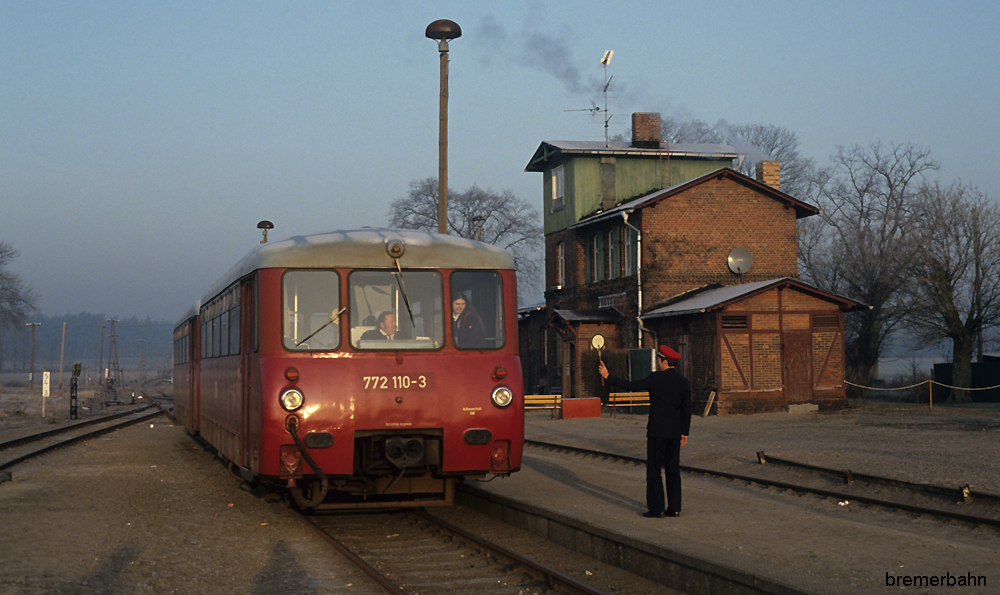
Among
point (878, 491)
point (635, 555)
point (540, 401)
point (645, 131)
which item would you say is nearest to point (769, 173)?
point (645, 131)

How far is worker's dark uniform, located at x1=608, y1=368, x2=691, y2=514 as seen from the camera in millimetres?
8852

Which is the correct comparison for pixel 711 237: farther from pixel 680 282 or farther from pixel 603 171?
pixel 603 171

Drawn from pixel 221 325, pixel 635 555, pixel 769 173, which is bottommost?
pixel 635 555

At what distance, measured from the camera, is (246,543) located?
348 inches

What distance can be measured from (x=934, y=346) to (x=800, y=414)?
1235cm

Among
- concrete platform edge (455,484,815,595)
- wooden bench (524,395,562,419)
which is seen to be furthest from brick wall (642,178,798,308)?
concrete platform edge (455,484,815,595)

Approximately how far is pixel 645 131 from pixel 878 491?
30.0 metres

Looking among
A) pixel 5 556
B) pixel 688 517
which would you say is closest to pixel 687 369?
pixel 688 517

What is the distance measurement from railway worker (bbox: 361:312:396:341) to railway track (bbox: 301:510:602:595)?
192cm

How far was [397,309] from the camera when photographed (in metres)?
9.26

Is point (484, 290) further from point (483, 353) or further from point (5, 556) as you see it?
point (5, 556)

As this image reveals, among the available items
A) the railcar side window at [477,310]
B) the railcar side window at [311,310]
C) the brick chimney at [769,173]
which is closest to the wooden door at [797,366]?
the brick chimney at [769,173]

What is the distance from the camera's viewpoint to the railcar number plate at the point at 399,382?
8.87 m

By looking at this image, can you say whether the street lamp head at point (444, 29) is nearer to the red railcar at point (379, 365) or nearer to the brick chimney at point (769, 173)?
the red railcar at point (379, 365)
